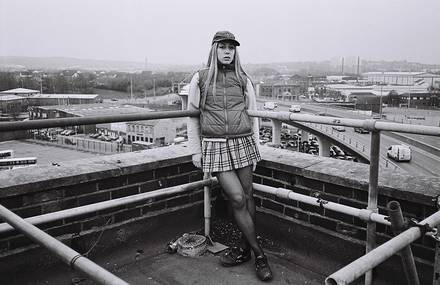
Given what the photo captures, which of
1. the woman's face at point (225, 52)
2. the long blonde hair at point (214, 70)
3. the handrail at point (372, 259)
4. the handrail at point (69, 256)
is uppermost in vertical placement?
the woman's face at point (225, 52)

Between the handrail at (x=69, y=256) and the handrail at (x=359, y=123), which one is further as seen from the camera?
the handrail at (x=359, y=123)

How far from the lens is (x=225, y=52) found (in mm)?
2557

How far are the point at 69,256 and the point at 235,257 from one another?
1714 mm

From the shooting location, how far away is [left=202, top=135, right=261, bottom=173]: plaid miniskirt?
98.0 inches

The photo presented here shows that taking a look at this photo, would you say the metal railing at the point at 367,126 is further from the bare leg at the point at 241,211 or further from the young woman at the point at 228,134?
the bare leg at the point at 241,211

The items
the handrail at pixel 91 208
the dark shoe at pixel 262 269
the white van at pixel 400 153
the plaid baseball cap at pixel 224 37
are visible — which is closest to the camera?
the handrail at pixel 91 208

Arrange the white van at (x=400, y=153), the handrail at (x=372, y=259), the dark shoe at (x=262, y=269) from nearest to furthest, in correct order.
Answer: the handrail at (x=372, y=259) → the dark shoe at (x=262, y=269) → the white van at (x=400, y=153)

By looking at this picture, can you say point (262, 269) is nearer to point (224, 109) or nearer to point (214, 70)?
point (224, 109)

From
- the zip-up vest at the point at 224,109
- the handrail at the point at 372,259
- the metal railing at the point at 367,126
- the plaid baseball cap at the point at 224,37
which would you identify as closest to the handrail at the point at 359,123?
the metal railing at the point at 367,126

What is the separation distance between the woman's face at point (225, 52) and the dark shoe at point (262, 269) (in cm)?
128

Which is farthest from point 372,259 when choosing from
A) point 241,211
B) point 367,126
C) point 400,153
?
point 400,153

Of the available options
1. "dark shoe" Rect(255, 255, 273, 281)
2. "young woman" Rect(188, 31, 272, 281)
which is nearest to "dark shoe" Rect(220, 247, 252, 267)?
"young woman" Rect(188, 31, 272, 281)

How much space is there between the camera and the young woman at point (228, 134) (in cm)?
245

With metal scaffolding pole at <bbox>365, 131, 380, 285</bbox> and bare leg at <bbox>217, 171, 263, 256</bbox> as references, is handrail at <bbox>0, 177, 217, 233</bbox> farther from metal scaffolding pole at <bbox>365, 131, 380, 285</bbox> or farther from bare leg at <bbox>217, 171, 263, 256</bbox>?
metal scaffolding pole at <bbox>365, 131, 380, 285</bbox>
